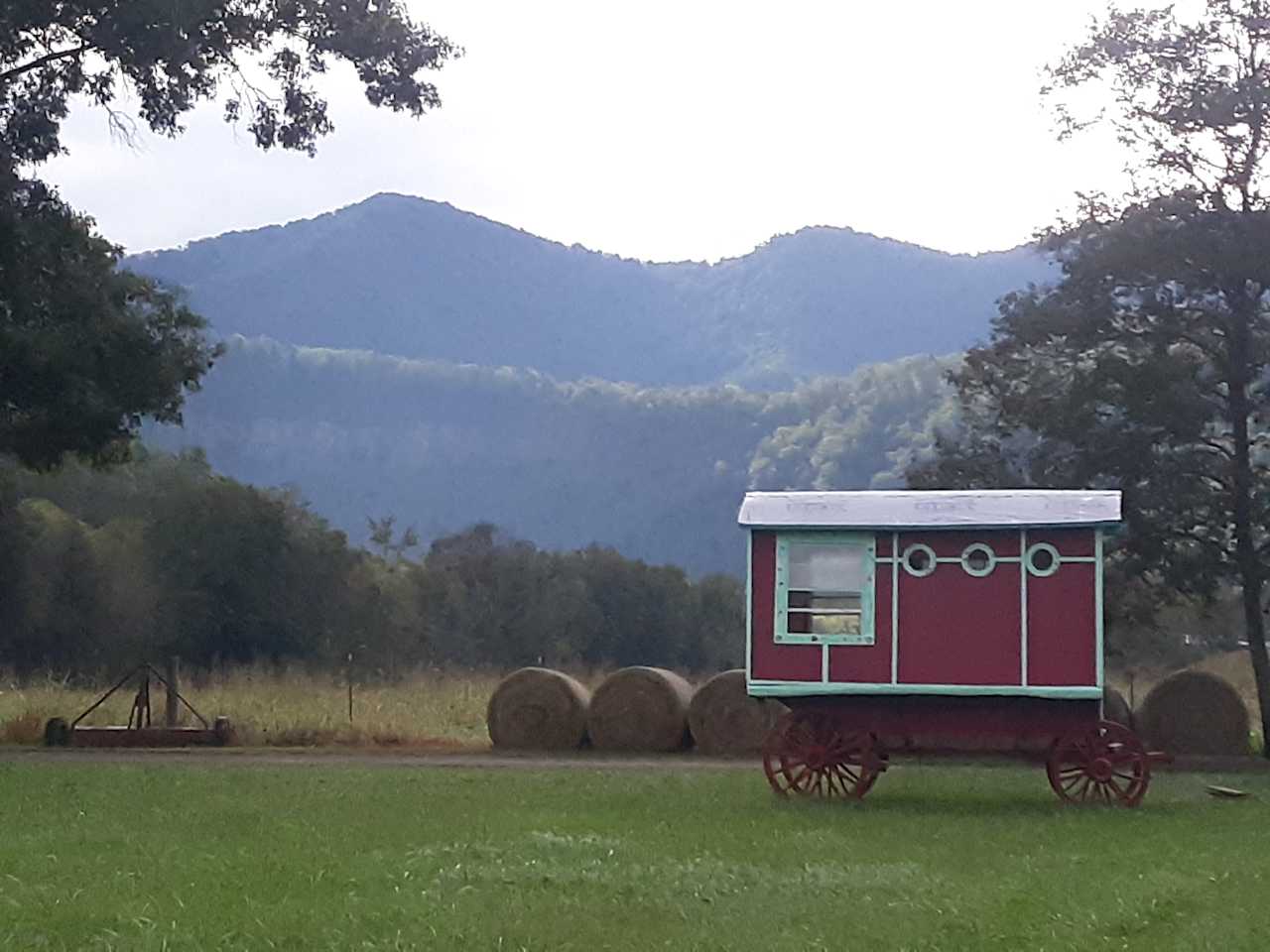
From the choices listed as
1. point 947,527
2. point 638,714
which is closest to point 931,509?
point 947,527

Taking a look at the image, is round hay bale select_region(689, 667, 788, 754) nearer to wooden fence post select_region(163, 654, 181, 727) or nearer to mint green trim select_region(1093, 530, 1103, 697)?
wooden fence post select_region(163, 654, 181, 727)

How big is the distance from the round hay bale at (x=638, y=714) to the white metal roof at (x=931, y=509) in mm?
8325

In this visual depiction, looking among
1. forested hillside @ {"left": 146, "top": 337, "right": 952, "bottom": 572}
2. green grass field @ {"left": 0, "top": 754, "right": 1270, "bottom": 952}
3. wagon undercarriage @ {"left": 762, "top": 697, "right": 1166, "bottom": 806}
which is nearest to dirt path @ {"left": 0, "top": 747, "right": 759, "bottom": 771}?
green grass field @ {"left": 0, "top": 754, "right": 1270, "bottom": 952}

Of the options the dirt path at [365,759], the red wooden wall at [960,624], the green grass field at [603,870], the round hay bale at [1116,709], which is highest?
the red wooden wall at [960,624]

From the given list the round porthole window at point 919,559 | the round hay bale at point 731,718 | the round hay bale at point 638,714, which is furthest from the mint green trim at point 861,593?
the round hay bale at point 638,714

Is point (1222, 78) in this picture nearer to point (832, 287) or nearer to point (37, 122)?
point (37, 122)

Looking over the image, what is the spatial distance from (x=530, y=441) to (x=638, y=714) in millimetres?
100356

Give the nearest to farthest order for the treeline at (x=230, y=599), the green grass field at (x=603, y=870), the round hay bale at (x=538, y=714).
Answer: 1. the green grass field at (x=603, y=870)
2. the round hay bale at (x=538, y=714)
3. the treeline at (x=230, y=599)

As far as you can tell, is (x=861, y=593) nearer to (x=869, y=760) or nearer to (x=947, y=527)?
(x=947, y=527)

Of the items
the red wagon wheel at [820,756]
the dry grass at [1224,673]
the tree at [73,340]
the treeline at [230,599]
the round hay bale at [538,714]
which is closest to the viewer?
the red wagon wheel at [820,756]

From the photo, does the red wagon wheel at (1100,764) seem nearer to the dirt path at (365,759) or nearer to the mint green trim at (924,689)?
the mint green trim at (924,689)

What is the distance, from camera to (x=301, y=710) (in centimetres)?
2983

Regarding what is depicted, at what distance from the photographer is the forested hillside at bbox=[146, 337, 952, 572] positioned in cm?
10975

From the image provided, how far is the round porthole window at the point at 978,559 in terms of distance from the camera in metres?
18.7
